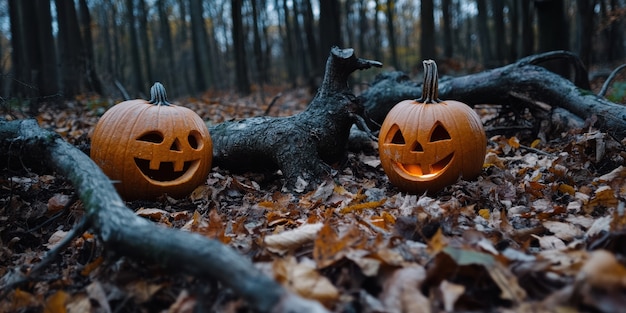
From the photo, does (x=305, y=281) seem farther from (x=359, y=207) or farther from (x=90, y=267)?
(x=359, y=207)

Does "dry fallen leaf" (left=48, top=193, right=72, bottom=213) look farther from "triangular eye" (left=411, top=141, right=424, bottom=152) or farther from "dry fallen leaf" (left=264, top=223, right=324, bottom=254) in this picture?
"triangular eye" (left=411, top=141, right=424, bottom=152)

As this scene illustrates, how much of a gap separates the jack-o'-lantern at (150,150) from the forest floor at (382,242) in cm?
14

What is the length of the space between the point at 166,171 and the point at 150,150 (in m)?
0.37

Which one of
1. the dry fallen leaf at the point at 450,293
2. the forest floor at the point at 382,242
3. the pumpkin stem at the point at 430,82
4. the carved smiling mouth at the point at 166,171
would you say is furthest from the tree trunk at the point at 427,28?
the dry fallen leaf at the point at 450,293

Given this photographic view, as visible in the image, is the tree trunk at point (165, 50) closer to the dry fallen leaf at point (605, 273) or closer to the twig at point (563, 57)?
the twig at point (563, 57)

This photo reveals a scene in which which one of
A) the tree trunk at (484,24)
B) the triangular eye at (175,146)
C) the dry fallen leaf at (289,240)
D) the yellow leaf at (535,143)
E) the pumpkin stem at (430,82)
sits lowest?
the dry fallen leaf at (289,240)

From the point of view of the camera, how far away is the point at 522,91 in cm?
482

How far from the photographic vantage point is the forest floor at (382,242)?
158 cm

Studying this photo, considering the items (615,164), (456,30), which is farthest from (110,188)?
(456,30)

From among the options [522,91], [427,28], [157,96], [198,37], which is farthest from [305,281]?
[198,37]

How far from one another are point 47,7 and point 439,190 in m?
9.21

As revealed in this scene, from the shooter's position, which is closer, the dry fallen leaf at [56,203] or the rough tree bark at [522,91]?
the dry fallen leaf at [56,203]

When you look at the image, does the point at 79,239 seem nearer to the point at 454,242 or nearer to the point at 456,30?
the point at 454,242

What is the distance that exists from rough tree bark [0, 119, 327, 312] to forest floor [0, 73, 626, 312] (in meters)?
0.14
